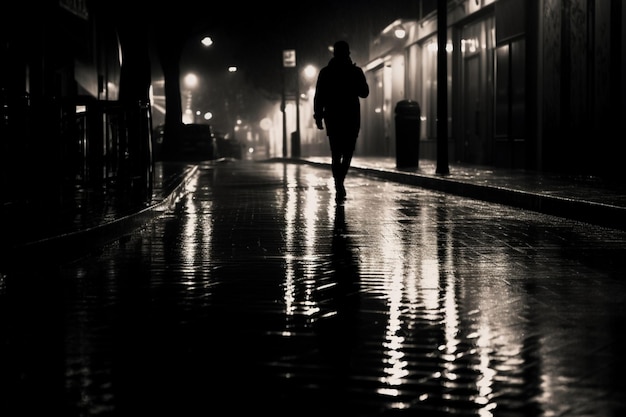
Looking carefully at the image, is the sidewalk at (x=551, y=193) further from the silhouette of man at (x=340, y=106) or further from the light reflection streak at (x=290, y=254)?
the light reflection streak at (x=290, y=254)

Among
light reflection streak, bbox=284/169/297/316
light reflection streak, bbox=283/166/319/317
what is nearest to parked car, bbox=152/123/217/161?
light reflection streak, bbox=283/166/319/317

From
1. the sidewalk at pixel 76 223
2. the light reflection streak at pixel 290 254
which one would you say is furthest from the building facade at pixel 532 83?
the sidewalk at pixel 76 223

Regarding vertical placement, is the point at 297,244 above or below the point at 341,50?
below

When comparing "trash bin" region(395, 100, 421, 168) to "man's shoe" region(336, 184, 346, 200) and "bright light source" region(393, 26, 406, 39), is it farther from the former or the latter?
"bright light source" region(393, 26, 406, 39)

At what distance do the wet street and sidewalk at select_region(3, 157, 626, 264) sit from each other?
0.23 metres

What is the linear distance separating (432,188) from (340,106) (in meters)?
4.66

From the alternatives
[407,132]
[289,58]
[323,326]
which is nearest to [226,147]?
[289,58]

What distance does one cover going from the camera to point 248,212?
14.5 m

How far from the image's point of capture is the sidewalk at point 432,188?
31.7 ft

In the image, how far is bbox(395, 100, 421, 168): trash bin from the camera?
1064 inches

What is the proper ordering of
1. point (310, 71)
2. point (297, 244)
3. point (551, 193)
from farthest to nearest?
point (310, 71) → point (551, 193) → point (297, 244)

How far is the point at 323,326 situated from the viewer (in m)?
6.06

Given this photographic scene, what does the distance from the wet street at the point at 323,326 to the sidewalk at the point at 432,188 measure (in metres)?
0.23

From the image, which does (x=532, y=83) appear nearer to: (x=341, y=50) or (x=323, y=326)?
(x=341, y=50)
